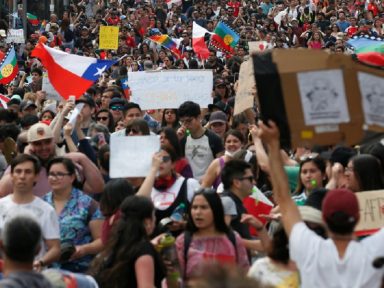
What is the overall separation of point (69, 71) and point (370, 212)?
6.96 meters

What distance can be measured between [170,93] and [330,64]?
8.13 m

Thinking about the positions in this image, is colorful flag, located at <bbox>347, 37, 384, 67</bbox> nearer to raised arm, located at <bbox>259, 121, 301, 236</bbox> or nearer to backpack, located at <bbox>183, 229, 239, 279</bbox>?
raised arm, located at <bbox>259, 121, 301, 236</bbox>

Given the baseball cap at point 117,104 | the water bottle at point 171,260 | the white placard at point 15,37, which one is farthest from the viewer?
the white placard at point 15,37

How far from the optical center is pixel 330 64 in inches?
269

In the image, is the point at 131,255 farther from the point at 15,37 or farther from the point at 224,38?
the point at 15,37

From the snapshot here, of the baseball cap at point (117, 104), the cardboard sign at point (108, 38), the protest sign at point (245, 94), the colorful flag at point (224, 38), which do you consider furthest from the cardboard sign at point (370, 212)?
the cardboard sign at point (108, 38)

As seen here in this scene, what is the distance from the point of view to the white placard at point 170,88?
14.8 metres

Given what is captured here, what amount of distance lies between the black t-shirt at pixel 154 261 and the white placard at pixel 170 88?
7042mm

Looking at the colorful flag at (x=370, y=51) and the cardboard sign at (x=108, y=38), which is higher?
the cardboard sign at (x=108, y=38)

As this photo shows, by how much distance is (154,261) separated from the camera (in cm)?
772

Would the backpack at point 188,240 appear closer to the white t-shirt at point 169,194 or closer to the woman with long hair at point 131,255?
the woman with long hair at point 131,255

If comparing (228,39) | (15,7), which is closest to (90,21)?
(15,7)

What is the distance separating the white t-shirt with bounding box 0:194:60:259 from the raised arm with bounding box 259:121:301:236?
197 centimetres

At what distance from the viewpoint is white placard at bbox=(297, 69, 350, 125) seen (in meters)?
6.78
